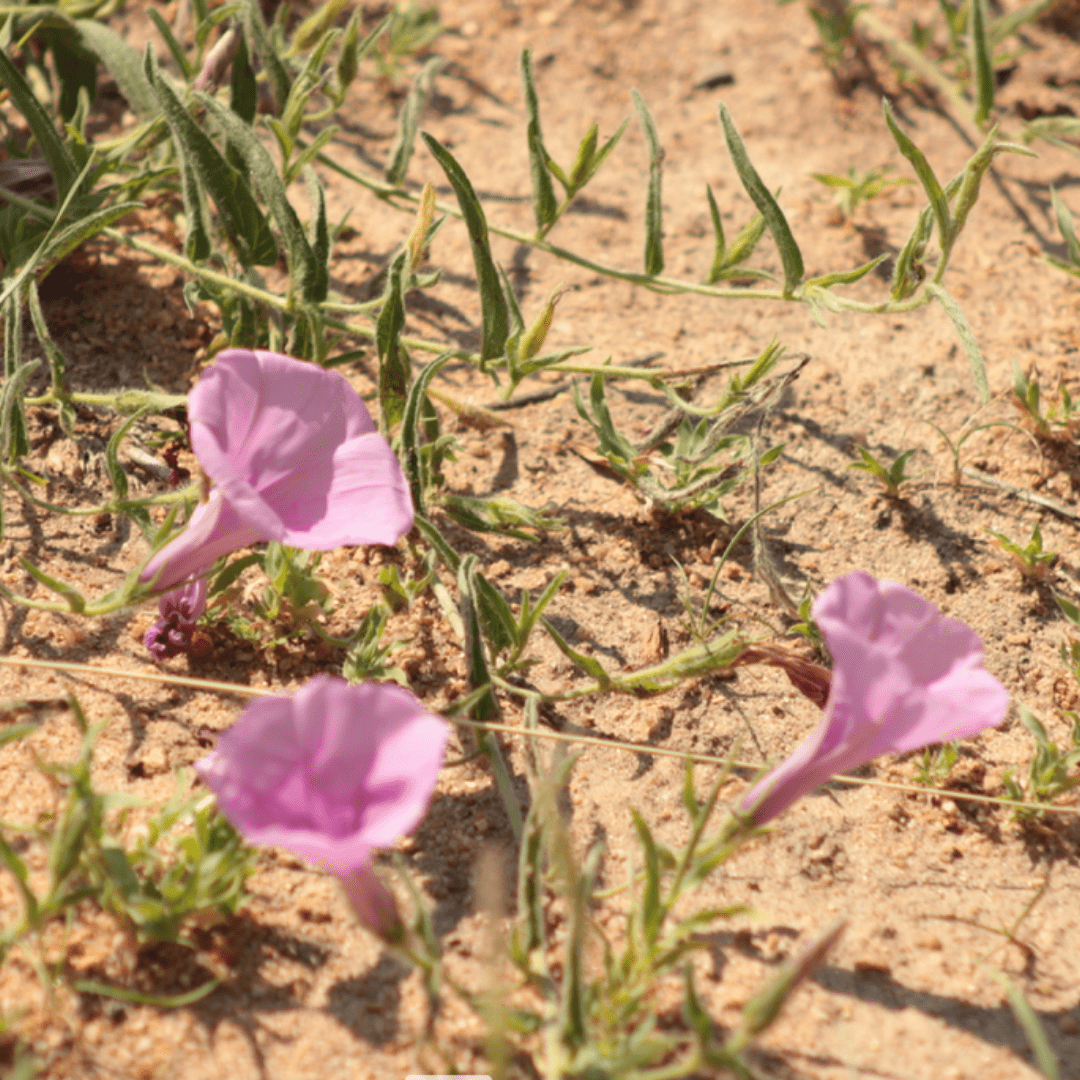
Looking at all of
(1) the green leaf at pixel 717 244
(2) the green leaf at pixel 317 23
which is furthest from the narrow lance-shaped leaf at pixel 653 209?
(2) the green leaf at pixel 317 23

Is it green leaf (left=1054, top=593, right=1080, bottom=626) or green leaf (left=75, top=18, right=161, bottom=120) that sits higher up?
green leaf (left=75, top=18, right=161, bottom=120)

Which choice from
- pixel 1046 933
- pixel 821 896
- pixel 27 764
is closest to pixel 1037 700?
pixel 1046 933

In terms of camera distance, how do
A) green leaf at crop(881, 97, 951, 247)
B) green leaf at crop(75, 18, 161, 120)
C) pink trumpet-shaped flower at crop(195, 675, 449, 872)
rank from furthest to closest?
1. green leaf at crop(75, 18, 161, 120)
2. green leaf at crop(881, 97, 951, 247)
3. pink trumpet-shaped flower at crop(195, 675, 449, 872)

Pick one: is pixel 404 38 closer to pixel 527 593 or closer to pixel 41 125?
pixel 41 125

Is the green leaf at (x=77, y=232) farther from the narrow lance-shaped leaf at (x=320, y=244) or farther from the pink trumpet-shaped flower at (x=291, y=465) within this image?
the pink trumpet-shaped flower at (x=291, y=465)

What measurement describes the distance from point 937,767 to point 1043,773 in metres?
0.16

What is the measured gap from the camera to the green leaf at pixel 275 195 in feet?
6.40

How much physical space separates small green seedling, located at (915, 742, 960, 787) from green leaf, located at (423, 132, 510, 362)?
108 centimetres

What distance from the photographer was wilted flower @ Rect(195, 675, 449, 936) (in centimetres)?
114

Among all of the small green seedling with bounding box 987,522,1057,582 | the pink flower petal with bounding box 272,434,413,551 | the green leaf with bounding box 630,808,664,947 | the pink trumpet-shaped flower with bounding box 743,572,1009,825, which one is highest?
the pink flower petal with bounding box 272,434,413,551

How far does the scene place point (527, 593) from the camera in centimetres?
178

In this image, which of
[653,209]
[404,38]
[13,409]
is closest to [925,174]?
[653,209]

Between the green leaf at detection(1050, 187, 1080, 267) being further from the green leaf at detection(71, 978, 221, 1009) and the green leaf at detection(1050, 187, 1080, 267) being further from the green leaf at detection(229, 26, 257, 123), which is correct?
Result: the green leaf at detection(71, 978, 221, 1009)

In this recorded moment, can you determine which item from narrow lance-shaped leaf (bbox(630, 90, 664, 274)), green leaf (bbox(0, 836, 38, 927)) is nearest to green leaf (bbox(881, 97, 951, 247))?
narrow lance-shaped leaf (bbox(630, 90, 664, 274))
